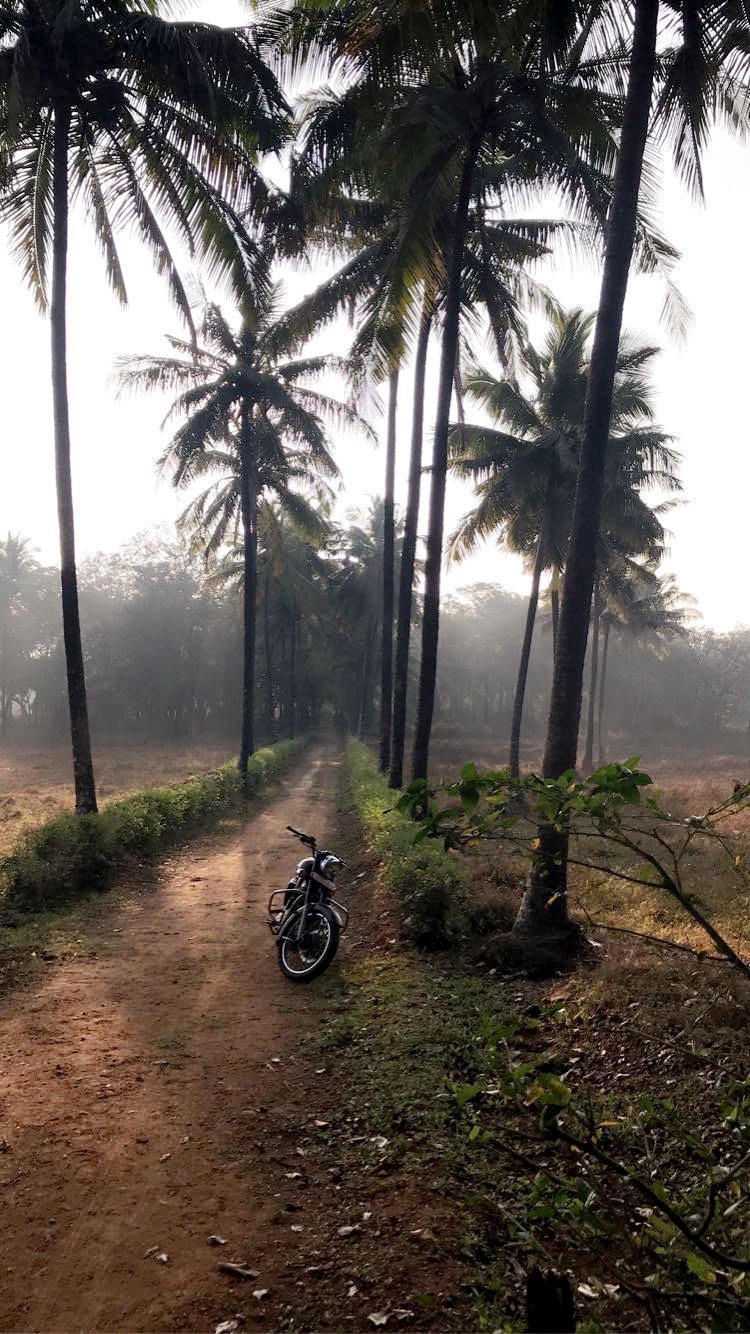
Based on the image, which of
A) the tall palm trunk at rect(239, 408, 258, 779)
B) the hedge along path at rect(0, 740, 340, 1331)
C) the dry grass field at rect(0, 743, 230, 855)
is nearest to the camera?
the hedge along path at rect(0, 740, 340, 1331)

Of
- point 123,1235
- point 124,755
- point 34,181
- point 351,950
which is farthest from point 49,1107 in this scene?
point 124,755

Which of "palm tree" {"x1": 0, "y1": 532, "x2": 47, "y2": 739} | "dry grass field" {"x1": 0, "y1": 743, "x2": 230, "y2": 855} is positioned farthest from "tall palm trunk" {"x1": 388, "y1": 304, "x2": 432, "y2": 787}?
"palm tree" {"x1": 0, "y1": 532, "x2": 47, "y2": 739}

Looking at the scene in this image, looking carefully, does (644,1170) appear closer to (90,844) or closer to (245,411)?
(90,844)

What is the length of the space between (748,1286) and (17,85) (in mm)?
11679

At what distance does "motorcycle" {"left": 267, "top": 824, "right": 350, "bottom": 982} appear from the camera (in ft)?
22.0

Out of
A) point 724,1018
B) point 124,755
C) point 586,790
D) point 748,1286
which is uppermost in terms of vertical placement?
point 586,790

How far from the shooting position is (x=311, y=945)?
6.91 m

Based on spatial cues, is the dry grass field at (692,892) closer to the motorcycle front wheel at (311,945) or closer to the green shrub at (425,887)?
the green shrub at (425,887)

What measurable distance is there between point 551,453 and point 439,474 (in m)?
8.96

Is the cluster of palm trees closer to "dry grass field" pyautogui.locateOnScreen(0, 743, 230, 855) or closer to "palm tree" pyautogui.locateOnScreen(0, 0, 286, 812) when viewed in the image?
"palm tree" pyautogui.locateOnScreen(0, 0, 286, 812)

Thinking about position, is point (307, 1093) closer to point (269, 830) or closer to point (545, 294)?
point (269, 830)

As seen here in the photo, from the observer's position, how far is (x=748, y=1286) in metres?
2.01

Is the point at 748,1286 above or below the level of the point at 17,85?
below

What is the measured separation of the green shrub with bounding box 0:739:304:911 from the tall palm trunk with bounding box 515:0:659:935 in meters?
5.23
